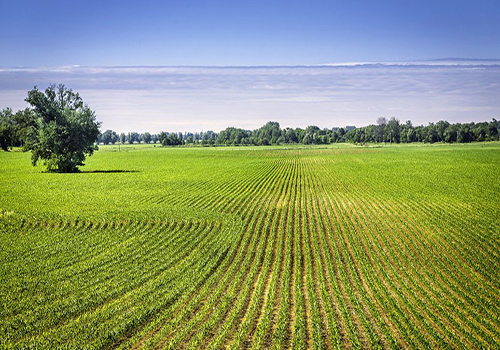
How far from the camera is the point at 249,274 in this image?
1714cm

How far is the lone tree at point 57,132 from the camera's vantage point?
60281 millimetres

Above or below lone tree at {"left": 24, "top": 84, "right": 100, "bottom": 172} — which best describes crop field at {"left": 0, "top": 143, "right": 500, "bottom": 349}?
below

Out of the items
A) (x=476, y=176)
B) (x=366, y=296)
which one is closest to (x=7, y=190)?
(x=366, y=296)

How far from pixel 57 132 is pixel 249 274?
54005mm

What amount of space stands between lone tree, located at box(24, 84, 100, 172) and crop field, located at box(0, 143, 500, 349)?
29078mm

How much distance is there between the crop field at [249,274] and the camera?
1191 cm

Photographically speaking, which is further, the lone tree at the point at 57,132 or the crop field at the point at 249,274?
the lone tree at the point at 57,132

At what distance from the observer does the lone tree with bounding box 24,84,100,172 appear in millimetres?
60281

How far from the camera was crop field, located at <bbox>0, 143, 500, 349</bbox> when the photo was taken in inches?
469

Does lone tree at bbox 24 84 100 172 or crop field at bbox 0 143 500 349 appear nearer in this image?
crop field at bbox 0 143 500 349

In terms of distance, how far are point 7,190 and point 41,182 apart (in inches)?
281

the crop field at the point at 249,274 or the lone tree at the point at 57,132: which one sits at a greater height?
the lone tree at the point at 57,132

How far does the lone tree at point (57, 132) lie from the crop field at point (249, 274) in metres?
29.1

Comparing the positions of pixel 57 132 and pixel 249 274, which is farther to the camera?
pixel 57 132
